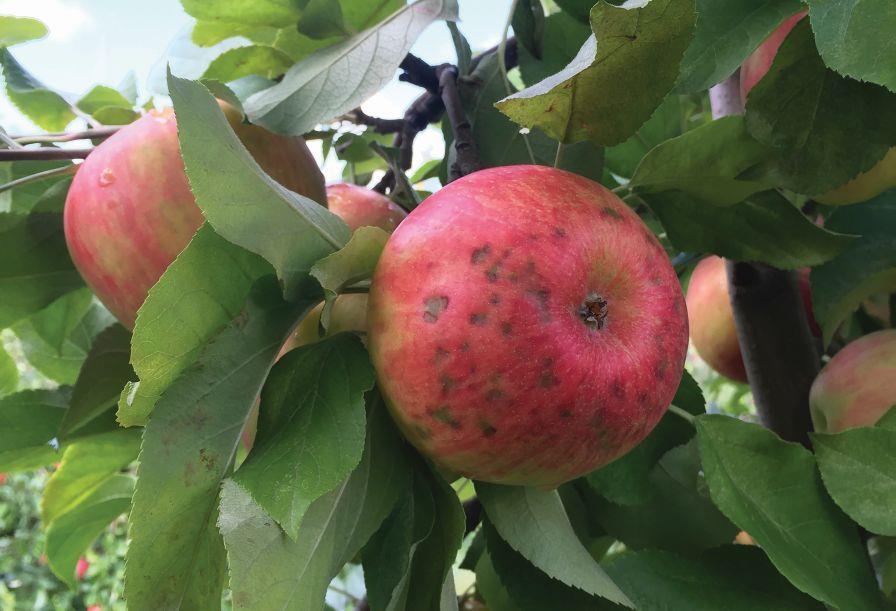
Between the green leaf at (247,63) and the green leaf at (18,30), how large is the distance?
19 cm

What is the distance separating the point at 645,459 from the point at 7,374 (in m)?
0.62

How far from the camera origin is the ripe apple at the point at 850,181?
0.52 metres

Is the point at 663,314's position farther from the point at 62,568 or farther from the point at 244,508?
the point at 62,568

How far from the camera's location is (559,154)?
47cm

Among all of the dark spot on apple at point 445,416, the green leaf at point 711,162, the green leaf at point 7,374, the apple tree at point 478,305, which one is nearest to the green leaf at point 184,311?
the apple tree at point 478,305

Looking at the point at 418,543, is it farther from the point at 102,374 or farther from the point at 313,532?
the point at 102,374

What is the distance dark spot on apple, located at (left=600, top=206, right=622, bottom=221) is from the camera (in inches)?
15.5

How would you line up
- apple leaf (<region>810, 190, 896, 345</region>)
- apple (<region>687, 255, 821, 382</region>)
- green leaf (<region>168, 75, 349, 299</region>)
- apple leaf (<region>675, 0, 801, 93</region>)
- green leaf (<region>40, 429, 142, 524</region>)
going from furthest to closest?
apple (<region>687, 255, 821, 382</region>) → green leaf (<region>40, 429, 142, 524</region>) → apple leaf (<region>810, 190, 896, 345</region>) → apple leaf (<region>675, 0, 801, 93</region>) → green leaf (<region>168, 75, 349, 299</region>)

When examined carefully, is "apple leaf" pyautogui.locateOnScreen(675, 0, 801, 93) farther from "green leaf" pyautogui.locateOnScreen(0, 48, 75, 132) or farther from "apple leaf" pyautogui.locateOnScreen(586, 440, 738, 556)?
"green leaf" pyautogui.locateOnScreen(0, 48, 75, 132)

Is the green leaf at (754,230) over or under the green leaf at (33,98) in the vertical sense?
under

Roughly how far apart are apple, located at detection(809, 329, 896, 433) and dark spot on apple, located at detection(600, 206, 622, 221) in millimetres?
290

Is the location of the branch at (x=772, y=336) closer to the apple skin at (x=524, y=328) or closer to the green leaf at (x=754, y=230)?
the green leaf at (x=754, y=230)

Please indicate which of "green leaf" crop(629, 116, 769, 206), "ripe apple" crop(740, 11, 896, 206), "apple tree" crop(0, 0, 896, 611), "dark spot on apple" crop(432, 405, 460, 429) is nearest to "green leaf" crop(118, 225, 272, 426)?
"apple tree" crop(0, 0, 896, 611)

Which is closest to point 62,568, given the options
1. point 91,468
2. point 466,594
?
point 91,468
